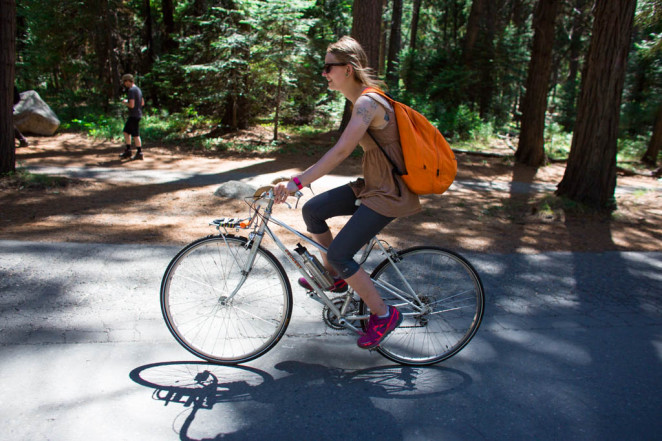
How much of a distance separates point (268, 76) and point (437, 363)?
12062 millimetres

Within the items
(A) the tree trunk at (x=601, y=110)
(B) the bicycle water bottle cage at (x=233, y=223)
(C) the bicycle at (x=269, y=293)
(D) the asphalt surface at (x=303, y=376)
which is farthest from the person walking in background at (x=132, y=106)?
(A) the tree trunk at (x=601, y=110)

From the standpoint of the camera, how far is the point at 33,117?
14461mm

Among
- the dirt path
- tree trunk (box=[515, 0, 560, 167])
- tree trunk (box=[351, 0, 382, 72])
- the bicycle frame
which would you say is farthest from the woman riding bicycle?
tree trunk (box=[515, 0, 560, 167])

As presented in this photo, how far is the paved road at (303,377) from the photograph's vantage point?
9.23 ft

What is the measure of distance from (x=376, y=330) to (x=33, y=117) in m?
15.0

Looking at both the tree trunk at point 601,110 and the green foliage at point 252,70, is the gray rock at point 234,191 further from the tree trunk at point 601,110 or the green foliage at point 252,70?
the green foliage at point 252,70

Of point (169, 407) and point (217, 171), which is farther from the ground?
point (217, 171)

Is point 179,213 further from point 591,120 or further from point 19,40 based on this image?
point 19,40

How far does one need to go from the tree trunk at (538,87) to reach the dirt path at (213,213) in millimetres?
2438

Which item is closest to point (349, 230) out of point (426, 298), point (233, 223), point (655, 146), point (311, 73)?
point (233, 223)

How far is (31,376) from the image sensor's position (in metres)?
3.08

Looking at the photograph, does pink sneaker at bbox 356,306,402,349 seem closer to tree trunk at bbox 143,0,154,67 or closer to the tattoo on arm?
the tattoo on arm

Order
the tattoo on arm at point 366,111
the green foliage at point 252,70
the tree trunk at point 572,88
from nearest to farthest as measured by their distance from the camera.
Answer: the tattoo on arm at point 366,111 < the green foliage at point 252,70 < the tree trunk at point 572,88

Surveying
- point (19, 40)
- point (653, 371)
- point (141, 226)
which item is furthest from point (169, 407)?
point (19, 40)
